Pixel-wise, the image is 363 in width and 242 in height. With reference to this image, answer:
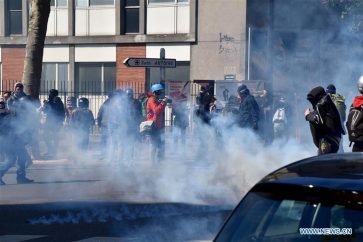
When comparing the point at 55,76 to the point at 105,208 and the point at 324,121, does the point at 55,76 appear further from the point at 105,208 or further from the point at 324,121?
the point at 324,121

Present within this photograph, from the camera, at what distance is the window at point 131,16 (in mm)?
28703

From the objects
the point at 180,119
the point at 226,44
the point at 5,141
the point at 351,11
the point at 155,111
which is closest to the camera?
the point at 5,141

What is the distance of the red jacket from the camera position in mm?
15000

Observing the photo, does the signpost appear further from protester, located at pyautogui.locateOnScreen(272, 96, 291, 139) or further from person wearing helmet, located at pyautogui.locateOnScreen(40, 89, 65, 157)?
protester, located at pyautogui.locateOnScreen(272, 96, 291, 139)

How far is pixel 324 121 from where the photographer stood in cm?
966

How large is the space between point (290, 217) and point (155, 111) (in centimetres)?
1109

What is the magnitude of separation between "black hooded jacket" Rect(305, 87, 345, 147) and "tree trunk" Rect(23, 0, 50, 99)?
1055 cm

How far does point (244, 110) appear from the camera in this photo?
14.3 m

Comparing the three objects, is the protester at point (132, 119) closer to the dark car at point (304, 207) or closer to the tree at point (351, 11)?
the tree at point (351, 11)

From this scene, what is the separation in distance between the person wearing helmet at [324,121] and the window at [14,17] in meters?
22.5

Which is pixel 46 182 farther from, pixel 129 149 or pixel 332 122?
pixel 332 122

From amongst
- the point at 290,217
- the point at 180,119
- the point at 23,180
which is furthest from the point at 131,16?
the point at 290,217

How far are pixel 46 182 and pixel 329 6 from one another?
9470 mm

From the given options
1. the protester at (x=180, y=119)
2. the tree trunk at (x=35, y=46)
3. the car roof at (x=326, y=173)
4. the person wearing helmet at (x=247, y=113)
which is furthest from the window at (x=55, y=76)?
the car roof at (x=326, y=173)
